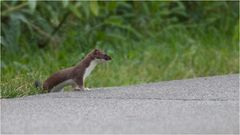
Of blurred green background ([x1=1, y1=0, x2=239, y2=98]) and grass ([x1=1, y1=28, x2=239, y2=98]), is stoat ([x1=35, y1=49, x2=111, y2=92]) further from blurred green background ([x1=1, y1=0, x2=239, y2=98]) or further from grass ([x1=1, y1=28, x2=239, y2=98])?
blurred green background ([x1=1, y1=0, x2=239, y2=98])

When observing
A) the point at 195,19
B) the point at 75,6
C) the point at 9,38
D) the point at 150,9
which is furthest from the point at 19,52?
the point at 195,19

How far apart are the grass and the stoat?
695mm

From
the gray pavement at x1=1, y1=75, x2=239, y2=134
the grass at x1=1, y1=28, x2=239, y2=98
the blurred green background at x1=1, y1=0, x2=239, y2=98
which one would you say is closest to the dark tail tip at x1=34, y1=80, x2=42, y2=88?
the gray pavement at x1=1, y1=75, x2=239, y2=134

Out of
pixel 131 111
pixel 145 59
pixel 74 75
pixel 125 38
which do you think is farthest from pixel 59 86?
pixel 125 38

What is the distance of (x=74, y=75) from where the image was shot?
677 centimetres

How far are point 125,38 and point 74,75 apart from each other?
9.98ft

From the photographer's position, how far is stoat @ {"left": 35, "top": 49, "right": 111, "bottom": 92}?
6.77m

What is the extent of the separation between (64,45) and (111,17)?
0.69 m

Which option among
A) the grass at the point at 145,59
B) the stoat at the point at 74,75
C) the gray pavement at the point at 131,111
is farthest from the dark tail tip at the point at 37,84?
the grass at the point at 145,59

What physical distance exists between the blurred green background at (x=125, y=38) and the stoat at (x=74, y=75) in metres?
0.87

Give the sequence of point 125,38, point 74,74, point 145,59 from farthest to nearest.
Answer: point 125,38
point 145,59
point 74,74

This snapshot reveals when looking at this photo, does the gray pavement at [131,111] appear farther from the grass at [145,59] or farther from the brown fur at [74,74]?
the grass at [145,59]

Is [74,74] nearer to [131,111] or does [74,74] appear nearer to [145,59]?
[131,111]

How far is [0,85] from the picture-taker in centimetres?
668
